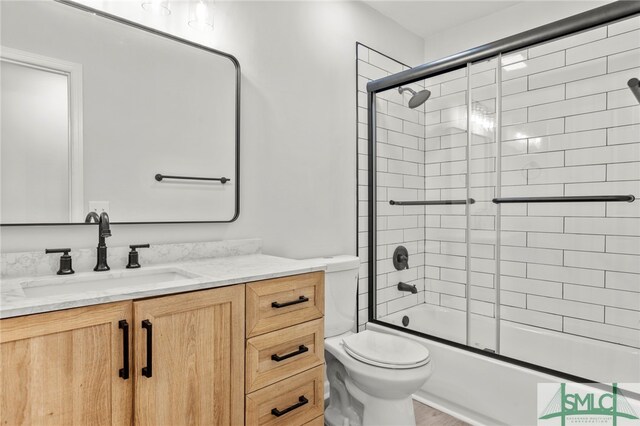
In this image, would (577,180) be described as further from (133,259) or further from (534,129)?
(133,259)

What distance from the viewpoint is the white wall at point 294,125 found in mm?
1940

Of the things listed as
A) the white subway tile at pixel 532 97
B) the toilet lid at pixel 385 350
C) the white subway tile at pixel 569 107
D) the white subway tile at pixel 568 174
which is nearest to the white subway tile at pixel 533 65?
the white subway tile at pixel 532 97

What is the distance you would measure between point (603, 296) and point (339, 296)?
5.39 ft

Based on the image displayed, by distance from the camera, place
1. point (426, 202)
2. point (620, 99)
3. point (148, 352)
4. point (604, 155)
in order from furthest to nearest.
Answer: point (426, 202), point (604, 155), point (620, 99), point (148, 352)

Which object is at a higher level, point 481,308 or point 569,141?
point 569,141

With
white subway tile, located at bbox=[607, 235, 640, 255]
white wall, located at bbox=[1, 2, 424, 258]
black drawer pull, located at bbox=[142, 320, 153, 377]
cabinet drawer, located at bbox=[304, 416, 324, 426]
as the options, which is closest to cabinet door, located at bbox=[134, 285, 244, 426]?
black drawer pull, located at bbox=[142, 320, 153, 377]

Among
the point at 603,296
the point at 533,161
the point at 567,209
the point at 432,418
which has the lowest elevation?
the point at 432,418

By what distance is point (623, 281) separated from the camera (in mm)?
2217

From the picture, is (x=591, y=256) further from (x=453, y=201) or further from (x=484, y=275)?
(x=453, y=201)

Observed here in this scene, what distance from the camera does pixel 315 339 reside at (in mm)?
1540

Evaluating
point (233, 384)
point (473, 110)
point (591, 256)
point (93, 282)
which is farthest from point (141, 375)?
point (591, 256)

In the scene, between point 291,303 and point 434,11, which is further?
point 434,11

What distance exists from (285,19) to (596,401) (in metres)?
2.51

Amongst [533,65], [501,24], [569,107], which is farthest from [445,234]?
[501,24]
